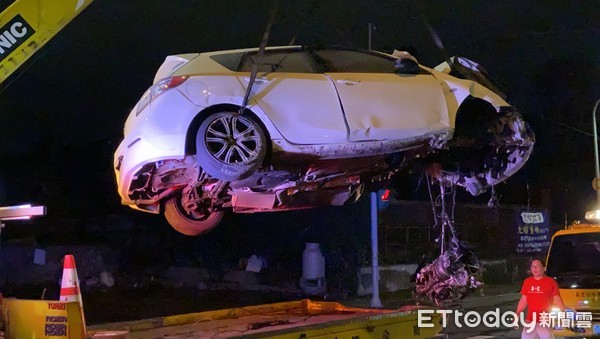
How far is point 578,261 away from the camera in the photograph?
30.9 ft

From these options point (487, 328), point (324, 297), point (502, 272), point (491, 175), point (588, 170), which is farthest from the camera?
point (588, 170)

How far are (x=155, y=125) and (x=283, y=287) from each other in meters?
11.7

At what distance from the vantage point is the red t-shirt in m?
8.21

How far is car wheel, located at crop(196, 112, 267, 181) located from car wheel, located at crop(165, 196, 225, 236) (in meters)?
1.58

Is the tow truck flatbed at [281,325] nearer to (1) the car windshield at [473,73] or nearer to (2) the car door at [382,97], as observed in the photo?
(2) the car door at [382,97]

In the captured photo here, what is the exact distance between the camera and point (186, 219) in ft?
23.3

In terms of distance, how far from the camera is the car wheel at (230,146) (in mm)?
5574

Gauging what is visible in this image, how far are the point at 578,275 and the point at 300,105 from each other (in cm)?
549

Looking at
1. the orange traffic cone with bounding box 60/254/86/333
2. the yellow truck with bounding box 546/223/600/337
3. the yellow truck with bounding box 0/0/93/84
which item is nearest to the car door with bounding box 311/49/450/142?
the orange traffic cone with bounding box 60/254/86/333

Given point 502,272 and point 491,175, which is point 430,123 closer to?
point 491,175

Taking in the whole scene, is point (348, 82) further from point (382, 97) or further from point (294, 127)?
point (294, 127)

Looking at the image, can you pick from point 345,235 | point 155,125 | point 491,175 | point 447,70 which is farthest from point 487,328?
point 155,125
